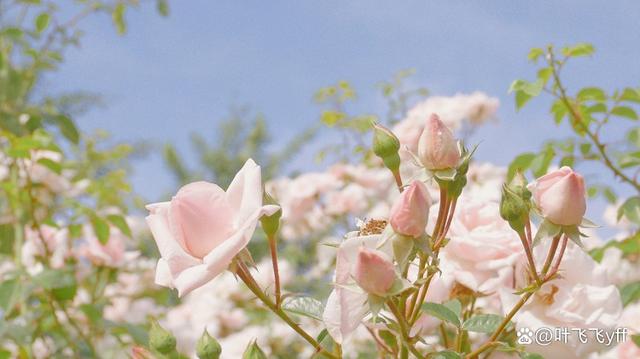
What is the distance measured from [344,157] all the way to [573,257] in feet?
5.97

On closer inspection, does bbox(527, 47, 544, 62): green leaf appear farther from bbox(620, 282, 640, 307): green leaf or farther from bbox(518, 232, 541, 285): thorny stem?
bbox(518, 232, 541, 285): thorny stem

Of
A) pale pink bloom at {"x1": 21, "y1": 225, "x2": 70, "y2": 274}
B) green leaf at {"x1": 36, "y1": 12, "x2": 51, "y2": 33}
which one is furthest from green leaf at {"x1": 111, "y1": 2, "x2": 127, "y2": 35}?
pale pink bloom at {"x1": 21, "y1": 225, "x2": 70, "y2": 274}

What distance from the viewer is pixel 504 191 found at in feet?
2.24

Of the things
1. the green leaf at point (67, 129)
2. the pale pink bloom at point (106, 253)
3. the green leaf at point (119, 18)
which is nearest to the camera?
the green leaf at point (67, 129)

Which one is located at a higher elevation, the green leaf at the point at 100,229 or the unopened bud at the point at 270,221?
the unopened bud at the point at 270,221

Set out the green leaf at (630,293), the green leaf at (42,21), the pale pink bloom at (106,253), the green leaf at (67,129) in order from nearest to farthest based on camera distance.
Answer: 1. the green leaf at (630,293)
2. the green leaf at (67,129)
3. the pale pink bloom at (106,253)
4. the green leaf at (42,21)

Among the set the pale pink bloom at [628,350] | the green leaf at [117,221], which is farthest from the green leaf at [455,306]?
the green leaf at [117,221]

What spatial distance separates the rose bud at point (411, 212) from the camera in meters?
0.62

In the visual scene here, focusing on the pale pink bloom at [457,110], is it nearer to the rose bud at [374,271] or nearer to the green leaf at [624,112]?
the green leaf at [624,112]

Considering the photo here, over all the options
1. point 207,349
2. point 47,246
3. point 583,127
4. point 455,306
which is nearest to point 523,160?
point 583,127

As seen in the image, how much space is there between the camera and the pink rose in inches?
25.2

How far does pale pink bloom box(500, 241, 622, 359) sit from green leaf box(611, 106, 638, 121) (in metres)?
0.63

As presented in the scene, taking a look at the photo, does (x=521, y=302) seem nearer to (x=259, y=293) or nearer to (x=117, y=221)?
(x=259, y=293)

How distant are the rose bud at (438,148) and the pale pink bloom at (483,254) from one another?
6.4 inches
